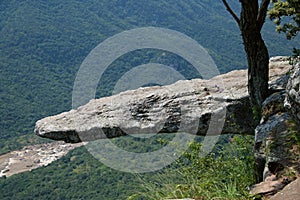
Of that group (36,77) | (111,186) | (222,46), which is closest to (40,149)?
(36,77)

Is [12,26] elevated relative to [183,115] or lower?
elevated

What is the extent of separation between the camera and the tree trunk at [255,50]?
5.90 metres

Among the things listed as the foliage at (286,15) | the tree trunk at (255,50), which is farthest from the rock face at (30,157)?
the tree trunk at (255,50)

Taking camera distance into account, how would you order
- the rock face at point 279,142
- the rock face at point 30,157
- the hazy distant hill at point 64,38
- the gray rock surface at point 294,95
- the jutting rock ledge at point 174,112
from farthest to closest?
the hazy distant hill at point 64,38
the rock face at point 30,157
the jutting rock ledge at point 174,112
the rock face at point 279,142
the gray rock surface at point 294,95

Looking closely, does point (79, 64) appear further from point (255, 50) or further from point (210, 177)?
point (210, 177)

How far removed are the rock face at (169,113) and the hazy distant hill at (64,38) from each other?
62.3 meters

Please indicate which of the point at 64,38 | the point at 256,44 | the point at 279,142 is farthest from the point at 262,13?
the point at 64,38

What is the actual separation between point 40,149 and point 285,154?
258 ft

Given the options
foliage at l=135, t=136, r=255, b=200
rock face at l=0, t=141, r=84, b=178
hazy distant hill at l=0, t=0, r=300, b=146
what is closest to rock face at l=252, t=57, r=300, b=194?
foliage at l=135, t=136, r=255, b=200

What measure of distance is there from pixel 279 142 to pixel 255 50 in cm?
186

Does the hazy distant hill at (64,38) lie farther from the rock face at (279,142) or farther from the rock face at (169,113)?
the rock face at (279,142)

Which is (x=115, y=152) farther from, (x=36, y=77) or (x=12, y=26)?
(x=12, y=26)

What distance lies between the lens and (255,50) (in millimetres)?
6012

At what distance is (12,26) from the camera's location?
149125 mm
